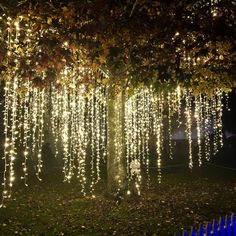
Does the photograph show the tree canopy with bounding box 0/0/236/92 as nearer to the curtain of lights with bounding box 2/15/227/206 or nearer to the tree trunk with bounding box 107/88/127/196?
the curtain of lights with bounding box 2/15/227/206

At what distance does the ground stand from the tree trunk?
50cm

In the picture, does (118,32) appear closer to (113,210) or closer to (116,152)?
(116,152)

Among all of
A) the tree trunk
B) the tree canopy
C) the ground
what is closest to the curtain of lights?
A: the tree trunk

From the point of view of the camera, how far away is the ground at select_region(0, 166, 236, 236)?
26.9 feet

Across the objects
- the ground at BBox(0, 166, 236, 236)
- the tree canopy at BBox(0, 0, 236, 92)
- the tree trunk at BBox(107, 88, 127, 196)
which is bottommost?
the ground at BBox(0, 166, 236, 236)

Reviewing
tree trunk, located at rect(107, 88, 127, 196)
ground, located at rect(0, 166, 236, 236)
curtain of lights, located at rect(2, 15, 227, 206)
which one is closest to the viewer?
ground, located at rect(0, 166, 236, 236)

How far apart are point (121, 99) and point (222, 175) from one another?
7.59 metres

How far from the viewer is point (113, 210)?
980 cm

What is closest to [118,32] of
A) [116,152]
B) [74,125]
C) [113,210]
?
[116,152]

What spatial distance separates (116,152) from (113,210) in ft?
6.87

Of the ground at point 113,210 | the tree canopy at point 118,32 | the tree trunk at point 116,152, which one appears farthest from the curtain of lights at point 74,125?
the tree canopy at point 118,32

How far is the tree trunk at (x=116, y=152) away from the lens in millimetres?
11234

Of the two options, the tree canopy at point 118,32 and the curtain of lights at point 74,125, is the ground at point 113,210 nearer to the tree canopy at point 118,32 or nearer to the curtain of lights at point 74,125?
the curtain of lights at point 74,125

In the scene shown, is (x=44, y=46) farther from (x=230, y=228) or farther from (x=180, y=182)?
(x=180, y=182)
